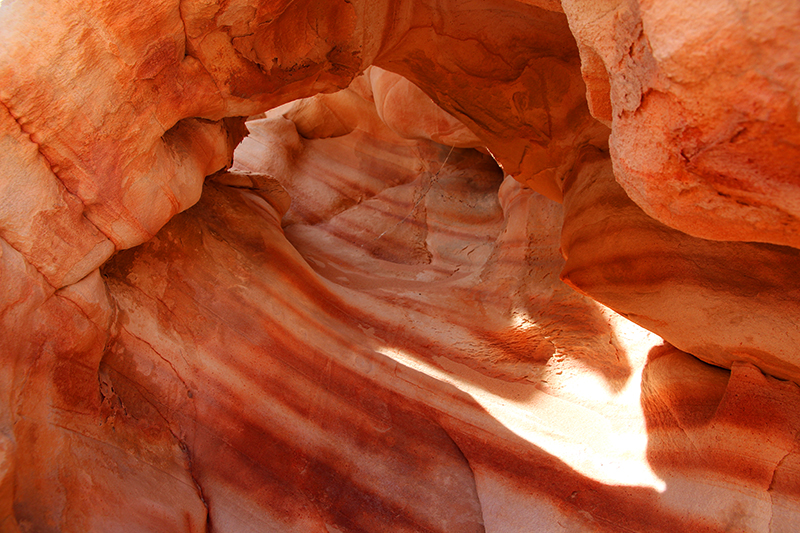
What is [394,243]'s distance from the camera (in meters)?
3.91

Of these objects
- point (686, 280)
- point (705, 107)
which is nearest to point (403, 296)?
point (686, 280)

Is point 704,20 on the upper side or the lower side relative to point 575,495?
upper

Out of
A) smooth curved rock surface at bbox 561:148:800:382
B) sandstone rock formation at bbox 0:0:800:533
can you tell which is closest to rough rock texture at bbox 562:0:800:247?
sandstone rock formation at bbox 0:0:800:533

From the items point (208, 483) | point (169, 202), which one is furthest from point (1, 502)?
point (169, 202)

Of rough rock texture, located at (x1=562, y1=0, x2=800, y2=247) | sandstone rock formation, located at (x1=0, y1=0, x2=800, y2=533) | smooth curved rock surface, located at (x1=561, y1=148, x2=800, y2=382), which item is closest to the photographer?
rough rock texture, located at (x1=562, y1=0, x2=800, y2=247)

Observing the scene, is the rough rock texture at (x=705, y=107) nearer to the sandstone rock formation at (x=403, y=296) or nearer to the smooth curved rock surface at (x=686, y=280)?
the sandstone rock formation at (x=403, y=296)

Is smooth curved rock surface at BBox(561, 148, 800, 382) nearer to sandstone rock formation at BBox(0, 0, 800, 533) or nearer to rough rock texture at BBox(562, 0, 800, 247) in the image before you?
sandstone rock formation at BBox(0, 0, 800, 533)

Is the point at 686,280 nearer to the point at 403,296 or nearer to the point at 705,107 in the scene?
the point at 705,107

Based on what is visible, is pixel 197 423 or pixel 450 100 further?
pixel 450 100

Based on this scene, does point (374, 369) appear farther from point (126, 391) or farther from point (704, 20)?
point (704, 20)

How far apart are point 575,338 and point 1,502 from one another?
2316 mm

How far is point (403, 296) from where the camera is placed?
9.58 ft

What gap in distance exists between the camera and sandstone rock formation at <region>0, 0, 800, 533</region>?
1139 mm

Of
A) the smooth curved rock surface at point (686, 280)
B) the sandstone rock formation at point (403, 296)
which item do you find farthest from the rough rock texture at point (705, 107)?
the smooth curved rock surface at point (686, 280)
